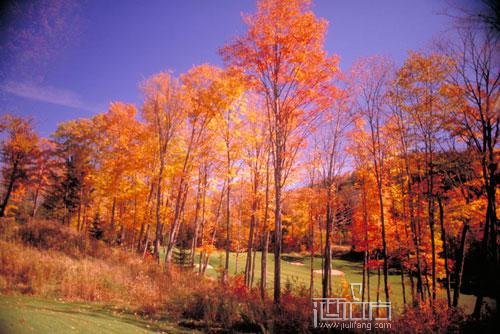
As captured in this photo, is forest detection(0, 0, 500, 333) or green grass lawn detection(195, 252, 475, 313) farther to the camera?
green grass lawn detection(195, 252, 475, 313)

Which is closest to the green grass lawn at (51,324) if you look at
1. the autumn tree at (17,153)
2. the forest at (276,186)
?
the forest at (276,186)

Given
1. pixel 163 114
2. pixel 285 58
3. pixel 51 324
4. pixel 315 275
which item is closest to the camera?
pixel 51 324

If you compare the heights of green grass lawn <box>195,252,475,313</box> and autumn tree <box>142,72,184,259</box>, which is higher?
autumn tree <box>142,72,184,259</box>

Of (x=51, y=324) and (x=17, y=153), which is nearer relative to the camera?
(x=51, y=324)

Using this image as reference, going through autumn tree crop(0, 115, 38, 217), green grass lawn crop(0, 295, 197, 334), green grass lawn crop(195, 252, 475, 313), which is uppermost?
autumn tree crop(0, 115, 38, 217)

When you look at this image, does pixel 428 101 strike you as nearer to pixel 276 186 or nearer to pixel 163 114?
pixel 276 186

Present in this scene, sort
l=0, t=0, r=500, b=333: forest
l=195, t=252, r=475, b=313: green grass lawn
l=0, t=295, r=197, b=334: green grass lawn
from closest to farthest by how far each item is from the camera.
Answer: l=0, t=295, r=197, b=334: green grass lawn, l=0, t=0, r=500, b=333: forest, l=195, t=252, r=475, b=313: green grass lawn

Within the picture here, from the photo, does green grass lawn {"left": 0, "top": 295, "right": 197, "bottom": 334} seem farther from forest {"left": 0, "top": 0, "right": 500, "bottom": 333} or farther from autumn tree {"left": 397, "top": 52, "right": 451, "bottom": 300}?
autumn tree {"left": 397, "top": 52, "right": 451, "bottom": 300}

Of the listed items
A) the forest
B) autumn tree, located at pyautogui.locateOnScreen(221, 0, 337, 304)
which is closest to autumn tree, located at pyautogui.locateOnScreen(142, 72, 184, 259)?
the forest

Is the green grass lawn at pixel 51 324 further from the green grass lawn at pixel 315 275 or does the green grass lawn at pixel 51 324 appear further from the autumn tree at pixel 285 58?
the green grass lawn at pixel 315 275

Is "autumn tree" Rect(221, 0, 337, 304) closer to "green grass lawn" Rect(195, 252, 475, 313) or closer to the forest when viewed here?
the forest

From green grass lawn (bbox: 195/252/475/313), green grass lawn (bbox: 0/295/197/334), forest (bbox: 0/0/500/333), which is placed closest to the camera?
green grass lawn (bbox: 0/295/197/334)

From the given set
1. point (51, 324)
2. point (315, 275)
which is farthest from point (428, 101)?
point (315, 275)

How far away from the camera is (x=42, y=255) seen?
41.3ft
